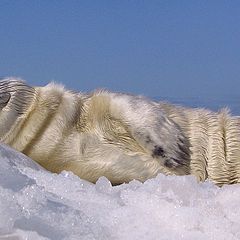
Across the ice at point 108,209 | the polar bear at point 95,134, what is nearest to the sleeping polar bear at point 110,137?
the polar bear at point 95,134

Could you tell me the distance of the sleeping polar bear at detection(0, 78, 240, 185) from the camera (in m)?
2.87

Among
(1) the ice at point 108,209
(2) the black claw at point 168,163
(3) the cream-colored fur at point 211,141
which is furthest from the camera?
(3) the cream-colored fur at point 211,141

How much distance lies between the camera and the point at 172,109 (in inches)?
126

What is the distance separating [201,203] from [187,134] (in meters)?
1.44

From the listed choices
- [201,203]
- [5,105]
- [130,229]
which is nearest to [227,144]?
[5,105]

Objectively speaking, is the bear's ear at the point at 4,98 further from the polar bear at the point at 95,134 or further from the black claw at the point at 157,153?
the black claw at the point at 157,153

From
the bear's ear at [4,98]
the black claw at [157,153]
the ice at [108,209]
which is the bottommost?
the black claw at [157,153]

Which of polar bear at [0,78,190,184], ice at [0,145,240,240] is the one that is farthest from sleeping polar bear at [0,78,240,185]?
ice at [0,145,240,240]

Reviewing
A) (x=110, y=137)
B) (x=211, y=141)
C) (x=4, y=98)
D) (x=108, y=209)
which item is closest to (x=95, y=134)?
(x=110, y=137)

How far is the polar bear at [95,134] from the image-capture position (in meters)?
2.86

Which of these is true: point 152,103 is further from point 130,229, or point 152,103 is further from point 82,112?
point 130,229

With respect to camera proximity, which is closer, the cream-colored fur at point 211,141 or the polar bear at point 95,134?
the polar bear at point 95,134

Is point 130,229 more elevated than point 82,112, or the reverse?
point 130,229

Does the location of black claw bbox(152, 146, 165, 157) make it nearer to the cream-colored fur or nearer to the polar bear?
the polar bear
